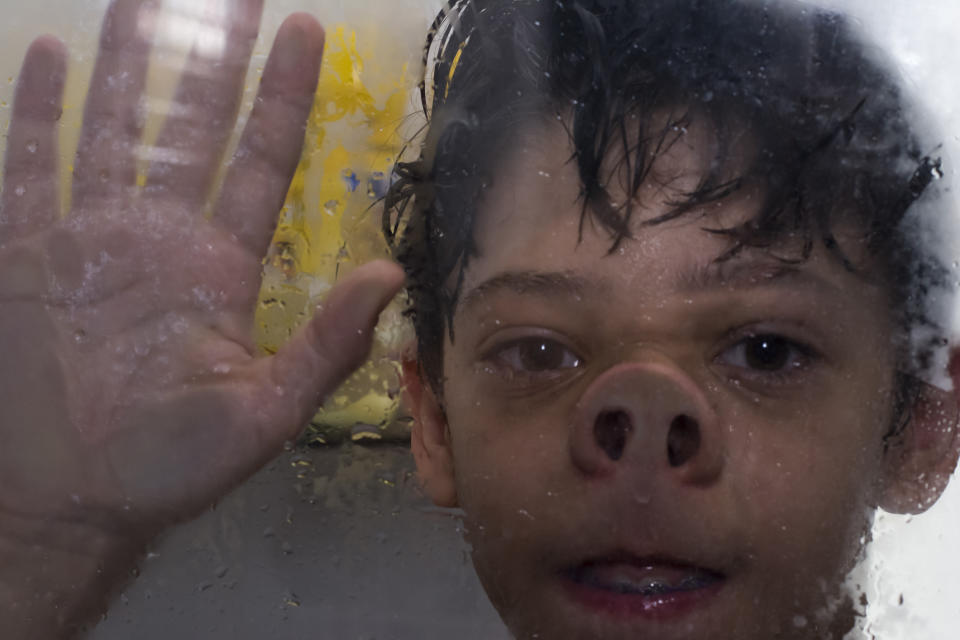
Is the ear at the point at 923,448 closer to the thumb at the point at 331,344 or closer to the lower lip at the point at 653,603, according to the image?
the lower lip at the point at 653,603

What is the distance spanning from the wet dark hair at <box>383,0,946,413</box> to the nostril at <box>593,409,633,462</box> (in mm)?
101

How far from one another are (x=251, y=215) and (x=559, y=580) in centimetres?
30

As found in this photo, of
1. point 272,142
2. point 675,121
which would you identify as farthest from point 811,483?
point 272,142

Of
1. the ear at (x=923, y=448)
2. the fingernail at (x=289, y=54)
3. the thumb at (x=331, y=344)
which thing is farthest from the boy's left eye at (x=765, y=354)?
the fingernail at (x=289, y=54)

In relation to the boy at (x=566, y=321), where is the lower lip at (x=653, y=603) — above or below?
below

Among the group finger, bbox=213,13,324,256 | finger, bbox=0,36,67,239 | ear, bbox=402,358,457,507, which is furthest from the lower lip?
finger, bbox=0,36,67,239

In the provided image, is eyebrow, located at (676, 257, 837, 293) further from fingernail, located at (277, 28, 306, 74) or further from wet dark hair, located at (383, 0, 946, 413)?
fingernail, located at (277, 28, 306, 74)

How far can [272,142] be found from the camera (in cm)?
65

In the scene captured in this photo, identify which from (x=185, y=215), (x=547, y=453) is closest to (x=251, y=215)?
(x=185, y=215)

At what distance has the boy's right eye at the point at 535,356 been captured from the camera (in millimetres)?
605

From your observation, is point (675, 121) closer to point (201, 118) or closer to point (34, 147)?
point (201, 118)

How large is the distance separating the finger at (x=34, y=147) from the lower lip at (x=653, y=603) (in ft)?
1.38

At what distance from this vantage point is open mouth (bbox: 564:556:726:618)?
0.58 m

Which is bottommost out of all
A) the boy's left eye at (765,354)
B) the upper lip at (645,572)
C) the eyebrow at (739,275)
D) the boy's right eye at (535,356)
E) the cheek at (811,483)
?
the upper lip at (645,572)
